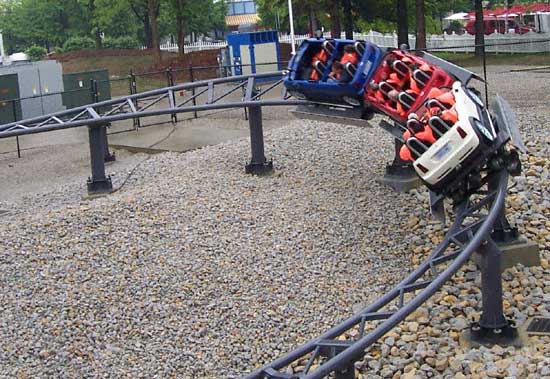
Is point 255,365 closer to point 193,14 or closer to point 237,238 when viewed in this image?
point 237,238

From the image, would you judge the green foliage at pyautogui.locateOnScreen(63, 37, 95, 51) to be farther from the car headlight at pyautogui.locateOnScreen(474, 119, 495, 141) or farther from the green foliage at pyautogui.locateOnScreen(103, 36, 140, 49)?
the car headlight at pyautogui.locateOnScreen(474, 119, 495, 141)

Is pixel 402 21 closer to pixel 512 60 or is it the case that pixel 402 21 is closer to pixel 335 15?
pixel 335 15

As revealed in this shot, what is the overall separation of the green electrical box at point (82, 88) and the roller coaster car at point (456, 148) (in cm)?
1965

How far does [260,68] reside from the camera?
38.2 m

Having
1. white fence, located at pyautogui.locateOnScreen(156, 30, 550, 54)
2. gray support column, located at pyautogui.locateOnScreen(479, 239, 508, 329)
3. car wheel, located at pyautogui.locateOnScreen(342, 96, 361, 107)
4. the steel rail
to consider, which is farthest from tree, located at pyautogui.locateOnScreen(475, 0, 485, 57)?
gray support column, located at pyautogui.locateOnScreen(479, 239, 508, 329)

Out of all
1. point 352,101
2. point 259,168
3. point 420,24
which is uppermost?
point 420,24

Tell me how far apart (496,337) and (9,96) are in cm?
2238

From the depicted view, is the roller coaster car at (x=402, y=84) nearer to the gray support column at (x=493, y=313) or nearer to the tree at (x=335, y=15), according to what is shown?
the gray support column at (x=493, y=313)

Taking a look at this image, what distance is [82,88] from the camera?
28.8 metres

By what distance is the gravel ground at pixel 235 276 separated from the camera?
10188 millimetres

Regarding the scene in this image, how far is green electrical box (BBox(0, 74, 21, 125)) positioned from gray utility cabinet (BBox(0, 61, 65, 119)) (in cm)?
41

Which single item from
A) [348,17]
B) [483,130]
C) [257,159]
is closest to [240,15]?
[348,17]

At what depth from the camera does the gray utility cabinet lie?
2970 cm

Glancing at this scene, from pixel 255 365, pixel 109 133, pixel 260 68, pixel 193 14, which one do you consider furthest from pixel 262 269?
pixel 193 14
